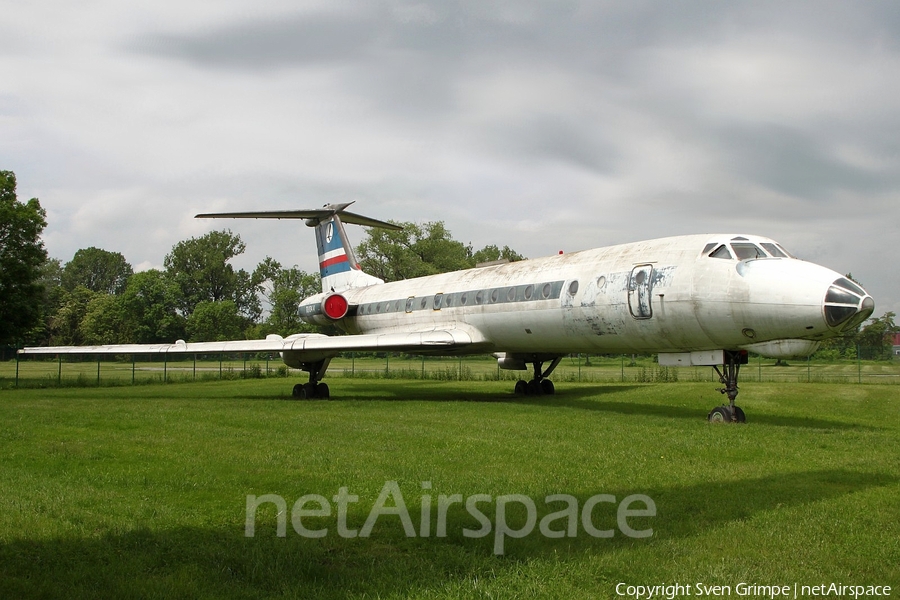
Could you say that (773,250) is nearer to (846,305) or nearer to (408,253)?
(846,305)

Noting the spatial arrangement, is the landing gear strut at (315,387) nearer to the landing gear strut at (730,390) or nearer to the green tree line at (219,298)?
the landing gear strut at (730,390)

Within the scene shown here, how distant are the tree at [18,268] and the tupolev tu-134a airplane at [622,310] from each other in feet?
33.0

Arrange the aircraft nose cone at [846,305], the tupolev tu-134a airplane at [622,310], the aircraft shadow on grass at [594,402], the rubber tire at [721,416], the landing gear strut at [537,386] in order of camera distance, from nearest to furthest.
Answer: the aircraft nose cone at [846,305] → the tupolev tu-134a airplane at [622,310] → the rubber tire at [721,416] → the aircraft shadow on grass at [594,402] → the landing gear strut at [537,386]

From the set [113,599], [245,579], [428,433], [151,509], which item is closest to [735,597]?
[245,579]

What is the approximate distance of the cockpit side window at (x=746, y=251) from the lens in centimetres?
1200

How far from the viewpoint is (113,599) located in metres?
3.75

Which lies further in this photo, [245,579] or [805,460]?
[805,460]

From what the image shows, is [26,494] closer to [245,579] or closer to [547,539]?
[245,579]

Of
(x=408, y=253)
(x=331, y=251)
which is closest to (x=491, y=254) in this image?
(x=408, y=253)

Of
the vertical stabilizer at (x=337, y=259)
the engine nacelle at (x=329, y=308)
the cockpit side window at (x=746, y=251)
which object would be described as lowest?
the engine nacelle at (x=329, y=308)

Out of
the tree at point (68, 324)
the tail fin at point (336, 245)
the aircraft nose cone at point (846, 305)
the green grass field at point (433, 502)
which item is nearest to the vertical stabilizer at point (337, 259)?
the tail fin at point (336, 245)

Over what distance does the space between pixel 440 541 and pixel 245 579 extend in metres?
1.32

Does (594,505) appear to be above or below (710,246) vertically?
below

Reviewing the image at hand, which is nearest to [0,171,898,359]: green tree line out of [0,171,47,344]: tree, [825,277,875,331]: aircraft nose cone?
[0,171,47,344]: tree
